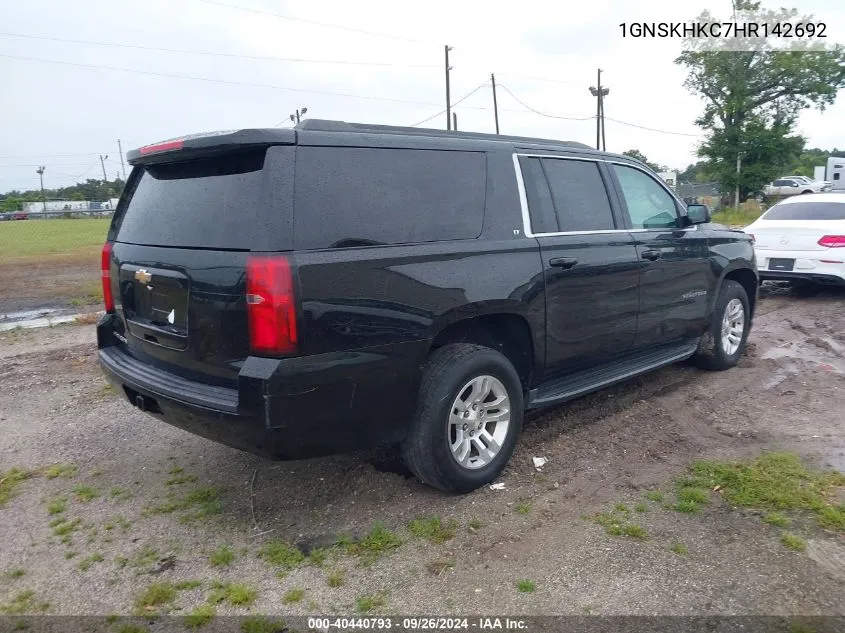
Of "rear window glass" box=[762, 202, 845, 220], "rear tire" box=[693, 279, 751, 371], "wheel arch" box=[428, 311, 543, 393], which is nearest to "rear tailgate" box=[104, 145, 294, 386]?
"wheel arch" box=[428, 311, 543, 393]

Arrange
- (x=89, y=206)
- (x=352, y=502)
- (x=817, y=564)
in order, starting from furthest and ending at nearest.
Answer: (x=89, y=206) → (x=352, y=502) → (x=817, y=564)

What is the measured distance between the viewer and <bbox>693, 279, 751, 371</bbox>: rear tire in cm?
587

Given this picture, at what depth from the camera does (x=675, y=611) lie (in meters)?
2.78

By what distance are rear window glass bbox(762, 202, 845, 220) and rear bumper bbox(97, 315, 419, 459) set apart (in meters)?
8.62

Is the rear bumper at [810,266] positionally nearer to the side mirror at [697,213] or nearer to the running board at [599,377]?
the side mirror at [697,213]

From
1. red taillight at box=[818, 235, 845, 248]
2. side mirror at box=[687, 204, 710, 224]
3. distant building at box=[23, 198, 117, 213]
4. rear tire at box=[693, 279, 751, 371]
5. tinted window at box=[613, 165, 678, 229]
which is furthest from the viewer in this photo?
distant building at box=[23, 198, 117, 213]

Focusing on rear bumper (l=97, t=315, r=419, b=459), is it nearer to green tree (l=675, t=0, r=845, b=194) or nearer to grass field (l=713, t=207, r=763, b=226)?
grass field (l=713, t=207, r=763, b=226)

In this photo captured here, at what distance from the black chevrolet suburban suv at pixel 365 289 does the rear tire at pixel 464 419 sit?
11 millimetres

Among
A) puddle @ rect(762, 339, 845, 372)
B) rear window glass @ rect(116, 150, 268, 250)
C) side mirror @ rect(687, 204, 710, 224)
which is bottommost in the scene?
puddle @ rect(762, 339, 845, 372)

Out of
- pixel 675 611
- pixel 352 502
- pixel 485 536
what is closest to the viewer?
pixel 675 611

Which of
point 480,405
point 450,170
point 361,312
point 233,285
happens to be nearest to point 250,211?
point 233,285

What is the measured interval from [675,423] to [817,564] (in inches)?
71.9

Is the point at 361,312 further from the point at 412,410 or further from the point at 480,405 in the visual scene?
the point at 480,405

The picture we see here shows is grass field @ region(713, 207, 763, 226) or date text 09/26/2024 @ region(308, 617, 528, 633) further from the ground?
grass field @ region(713, 207, 763, 226)
